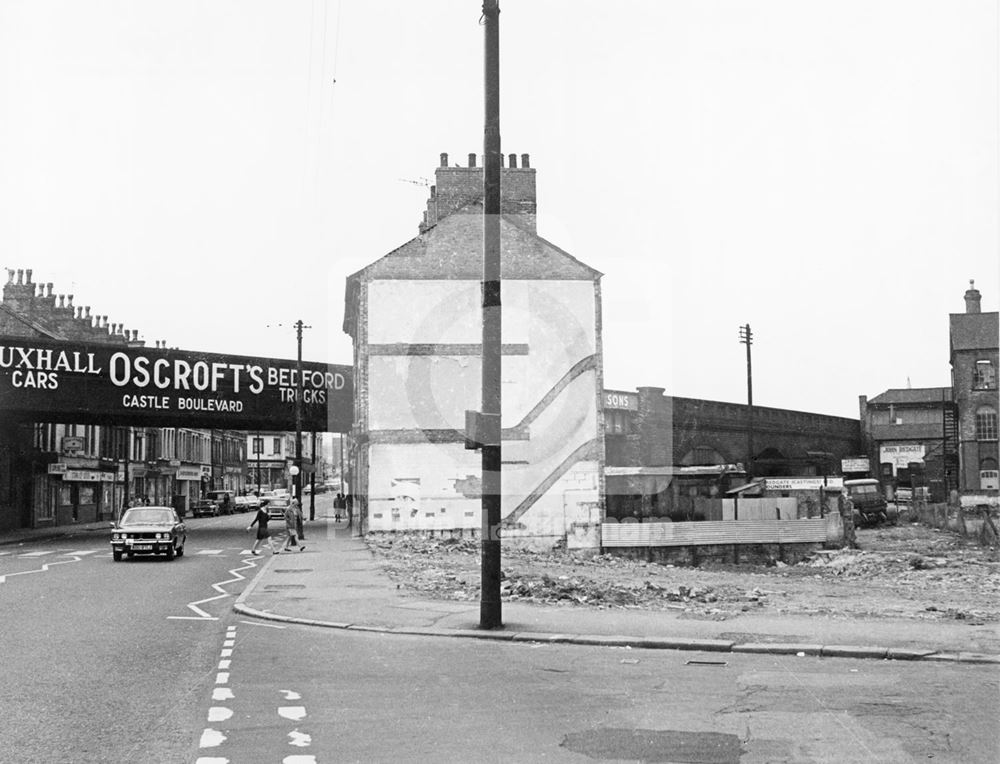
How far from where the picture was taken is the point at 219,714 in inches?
325

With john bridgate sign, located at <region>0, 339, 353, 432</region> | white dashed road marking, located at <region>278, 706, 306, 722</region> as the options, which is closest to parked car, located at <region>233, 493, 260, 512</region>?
john bridgate sign, located at <region>0, 339, 353, 432</region>

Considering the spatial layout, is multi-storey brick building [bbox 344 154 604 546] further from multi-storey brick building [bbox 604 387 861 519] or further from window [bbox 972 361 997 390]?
window [bbox 972 361 997 390]

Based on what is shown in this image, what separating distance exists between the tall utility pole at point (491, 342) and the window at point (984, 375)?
6494cm

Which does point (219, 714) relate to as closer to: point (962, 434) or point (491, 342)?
point (491, 342)

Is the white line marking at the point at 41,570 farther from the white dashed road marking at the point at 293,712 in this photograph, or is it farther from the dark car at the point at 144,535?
the white dashed road marking at the point at 293,712

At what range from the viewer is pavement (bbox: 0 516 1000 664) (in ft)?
38.1

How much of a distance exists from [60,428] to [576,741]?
55.4 meters

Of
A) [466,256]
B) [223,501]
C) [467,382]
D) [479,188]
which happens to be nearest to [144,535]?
[467,382]

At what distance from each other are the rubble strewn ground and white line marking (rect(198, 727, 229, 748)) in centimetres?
833

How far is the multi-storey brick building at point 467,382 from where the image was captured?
3628cm

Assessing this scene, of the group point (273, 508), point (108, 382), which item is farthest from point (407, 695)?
point (273, 508)

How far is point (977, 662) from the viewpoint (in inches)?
424

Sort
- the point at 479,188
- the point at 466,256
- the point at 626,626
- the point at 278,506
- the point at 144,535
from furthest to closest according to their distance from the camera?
1. the point at 278,506
2. the point at 479,188
3. the point at 466,256
4. the point at 144,535
5. the point at 626,626

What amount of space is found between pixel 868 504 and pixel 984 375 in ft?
80.9
